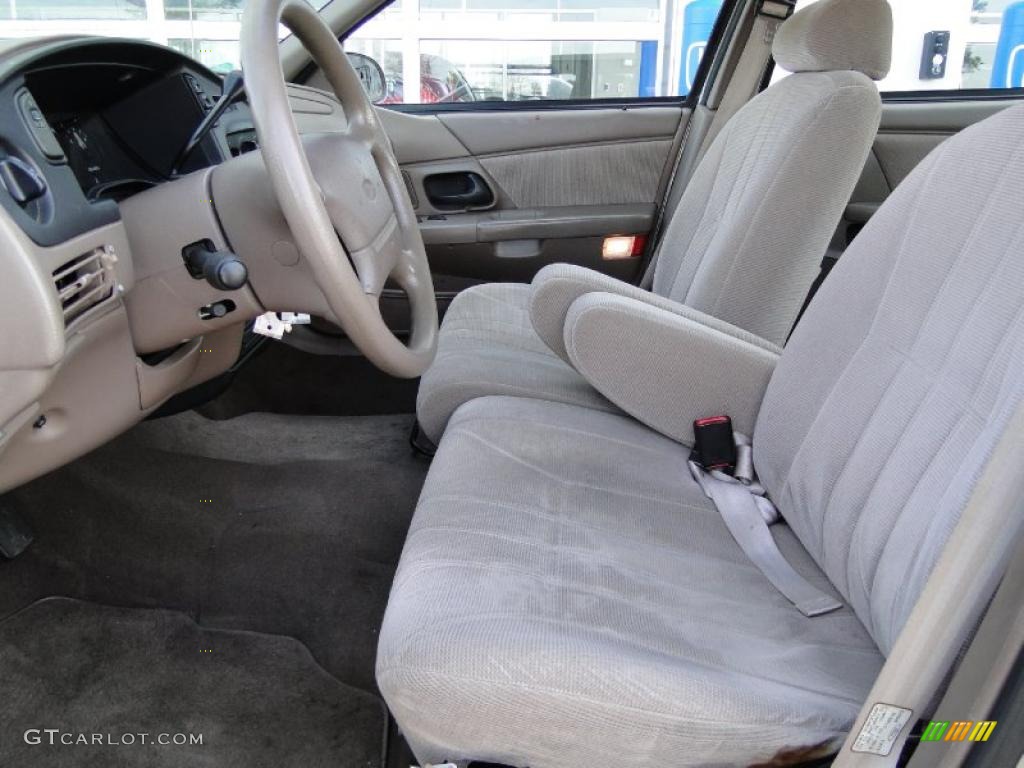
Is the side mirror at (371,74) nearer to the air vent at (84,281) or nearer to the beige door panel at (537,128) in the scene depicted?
the beige door panel at (537,128)

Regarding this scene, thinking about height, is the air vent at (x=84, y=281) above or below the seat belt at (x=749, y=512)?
above

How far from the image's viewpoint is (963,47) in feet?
8.33

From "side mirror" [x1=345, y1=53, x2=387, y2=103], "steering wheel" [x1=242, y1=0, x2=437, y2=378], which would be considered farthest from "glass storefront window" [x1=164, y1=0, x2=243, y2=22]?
"steering wheel" [x1=242, y1=0, x2=437, y2=378]

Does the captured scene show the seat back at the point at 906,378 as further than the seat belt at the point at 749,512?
No

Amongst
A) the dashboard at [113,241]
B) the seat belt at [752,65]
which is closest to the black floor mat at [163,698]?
the dashboard at [113,241]

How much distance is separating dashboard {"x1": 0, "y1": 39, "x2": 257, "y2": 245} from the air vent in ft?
0.14

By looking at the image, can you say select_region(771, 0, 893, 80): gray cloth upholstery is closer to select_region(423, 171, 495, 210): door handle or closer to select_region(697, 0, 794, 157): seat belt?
select_region(697, 0, 794, 157): seat belt

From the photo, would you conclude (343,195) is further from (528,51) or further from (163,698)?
(528,51)

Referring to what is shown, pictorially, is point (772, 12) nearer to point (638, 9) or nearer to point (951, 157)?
point (638, 9)

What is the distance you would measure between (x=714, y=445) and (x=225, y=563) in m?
0.91

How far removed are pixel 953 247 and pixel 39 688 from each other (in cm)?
139

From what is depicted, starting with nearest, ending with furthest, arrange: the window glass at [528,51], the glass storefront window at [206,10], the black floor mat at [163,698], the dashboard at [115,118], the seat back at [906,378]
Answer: the seat back at [906,378], the dashboard at [115,118], the black floor mat at [163,698], the glass storefront window at [206,10], the window glass at [528,51]

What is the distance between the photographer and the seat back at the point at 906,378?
2.95 ft

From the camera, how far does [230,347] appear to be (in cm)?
165
